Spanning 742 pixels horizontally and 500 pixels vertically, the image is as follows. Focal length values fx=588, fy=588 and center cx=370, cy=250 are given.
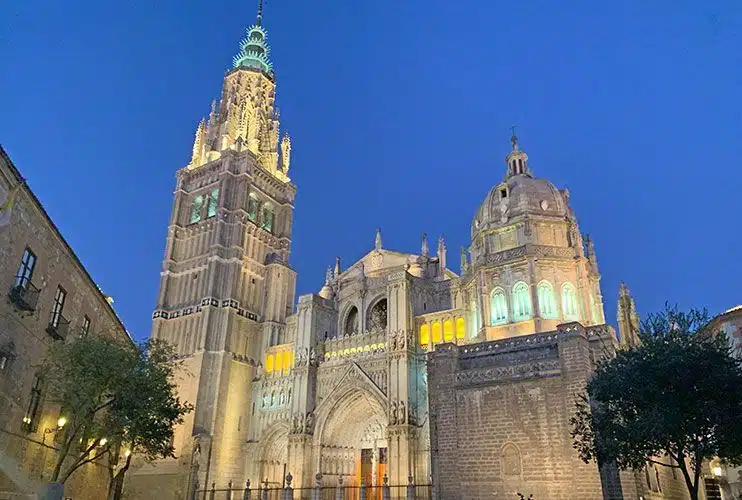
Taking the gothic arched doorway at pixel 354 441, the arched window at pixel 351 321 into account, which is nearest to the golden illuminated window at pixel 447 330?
the gothic arched doorway at pixel 354 441

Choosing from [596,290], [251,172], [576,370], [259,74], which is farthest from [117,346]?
[259,74]

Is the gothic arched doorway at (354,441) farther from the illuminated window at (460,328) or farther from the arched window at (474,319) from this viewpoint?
the arched window at (474,319)

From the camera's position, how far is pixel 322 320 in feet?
144

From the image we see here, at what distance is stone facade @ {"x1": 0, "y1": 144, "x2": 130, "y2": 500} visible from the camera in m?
18.9

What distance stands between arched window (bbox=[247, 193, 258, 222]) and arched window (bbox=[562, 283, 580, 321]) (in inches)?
1104

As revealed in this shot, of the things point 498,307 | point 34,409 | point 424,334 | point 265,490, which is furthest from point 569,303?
point 34,409

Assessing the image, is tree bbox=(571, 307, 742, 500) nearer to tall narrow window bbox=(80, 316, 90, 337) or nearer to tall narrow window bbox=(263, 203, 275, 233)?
tall narrow window bbox=(80, 316, 90, 337)

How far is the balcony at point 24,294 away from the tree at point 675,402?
1892cm

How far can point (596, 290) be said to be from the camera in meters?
36.9

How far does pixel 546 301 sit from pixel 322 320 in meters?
16.9

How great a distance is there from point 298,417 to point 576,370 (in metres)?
22.5

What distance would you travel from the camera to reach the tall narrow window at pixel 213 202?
167 feet

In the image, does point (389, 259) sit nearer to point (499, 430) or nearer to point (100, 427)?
point (499, 430)

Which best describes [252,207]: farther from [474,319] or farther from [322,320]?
[474,319]
